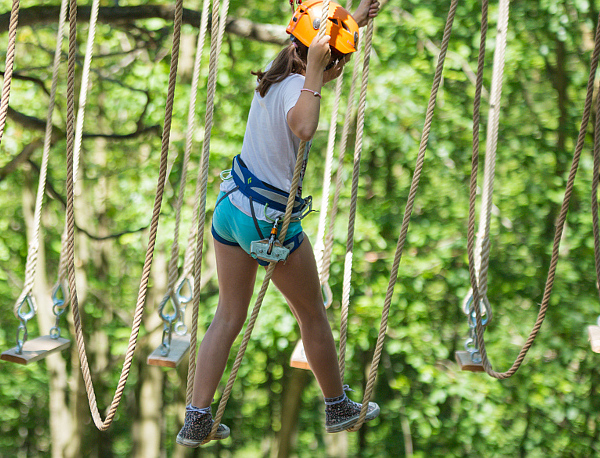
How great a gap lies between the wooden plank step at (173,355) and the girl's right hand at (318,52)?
1.16 m

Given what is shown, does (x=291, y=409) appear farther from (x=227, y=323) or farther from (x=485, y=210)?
(x=227, y=323)

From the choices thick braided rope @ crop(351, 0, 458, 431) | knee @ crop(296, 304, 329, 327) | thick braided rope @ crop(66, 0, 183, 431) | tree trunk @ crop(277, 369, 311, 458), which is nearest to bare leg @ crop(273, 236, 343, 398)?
knee @ crop(296, 304, 329, 327)

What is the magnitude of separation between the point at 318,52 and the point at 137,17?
2557 millimetres

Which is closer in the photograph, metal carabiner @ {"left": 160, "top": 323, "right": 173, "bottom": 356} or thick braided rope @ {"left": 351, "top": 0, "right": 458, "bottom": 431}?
thick braided rope @ {"left": 351, "top": 0, "right": 458, "bottom": 431}

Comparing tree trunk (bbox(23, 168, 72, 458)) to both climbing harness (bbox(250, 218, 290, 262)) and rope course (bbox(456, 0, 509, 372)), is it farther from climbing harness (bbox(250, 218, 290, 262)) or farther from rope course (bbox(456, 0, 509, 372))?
climbing harness (bbox(250, 218, 290, 262))

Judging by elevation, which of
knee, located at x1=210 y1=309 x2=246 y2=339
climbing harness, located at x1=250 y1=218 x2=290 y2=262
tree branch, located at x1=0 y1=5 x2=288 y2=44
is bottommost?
knee, located at x1=210 y1=309 x2=246 y2=339

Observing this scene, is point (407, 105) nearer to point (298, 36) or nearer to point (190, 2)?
point (190, 2)

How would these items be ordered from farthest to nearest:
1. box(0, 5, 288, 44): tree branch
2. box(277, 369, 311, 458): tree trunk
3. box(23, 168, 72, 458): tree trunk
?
box(277, 369, 311, 458): tree trunk, box(23, 168, 72, 458): tree trunk, box(0, 5, 288, 44): tree branch

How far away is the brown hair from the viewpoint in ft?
5.17

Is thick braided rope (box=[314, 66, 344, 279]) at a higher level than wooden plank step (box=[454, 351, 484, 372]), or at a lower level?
higher

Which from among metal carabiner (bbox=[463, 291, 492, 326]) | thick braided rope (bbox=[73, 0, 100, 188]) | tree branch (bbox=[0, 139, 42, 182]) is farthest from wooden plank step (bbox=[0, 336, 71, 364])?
tree branch (bbox=[0, 139, 42, 182])

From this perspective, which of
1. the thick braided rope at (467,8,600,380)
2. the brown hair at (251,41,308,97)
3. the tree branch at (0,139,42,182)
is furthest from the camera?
the tree branch at (0,139,42,182)

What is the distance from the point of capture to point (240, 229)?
1.67 meters

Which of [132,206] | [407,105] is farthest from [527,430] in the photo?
[132,206]
